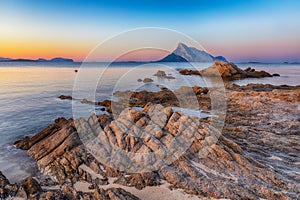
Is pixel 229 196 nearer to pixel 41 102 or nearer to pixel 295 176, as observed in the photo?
pixel 295 176

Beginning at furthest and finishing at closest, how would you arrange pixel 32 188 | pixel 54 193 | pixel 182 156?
pixel 182 156
pixel 32 188
pixel 54 193

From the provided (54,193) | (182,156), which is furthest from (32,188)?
(182,156)

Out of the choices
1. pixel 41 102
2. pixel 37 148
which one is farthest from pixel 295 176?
pixel 41 102

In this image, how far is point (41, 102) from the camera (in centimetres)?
2716

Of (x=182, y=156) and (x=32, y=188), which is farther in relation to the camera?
→ (x=182, y=156)

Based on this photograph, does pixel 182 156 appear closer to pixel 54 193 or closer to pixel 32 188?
pixel 54 193

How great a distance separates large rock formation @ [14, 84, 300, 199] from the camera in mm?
7512

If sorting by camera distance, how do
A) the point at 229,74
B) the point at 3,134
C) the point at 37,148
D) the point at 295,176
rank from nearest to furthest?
the point at 295,176, the point at 37,148, the point at 3,134, the point at 229,74

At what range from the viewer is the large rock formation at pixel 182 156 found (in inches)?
296

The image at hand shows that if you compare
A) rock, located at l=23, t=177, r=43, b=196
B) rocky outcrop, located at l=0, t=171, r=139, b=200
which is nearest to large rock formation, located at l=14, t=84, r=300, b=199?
rocky outcrop, located at l=0, t=171, r=139, b=200

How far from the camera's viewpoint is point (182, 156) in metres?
8.88

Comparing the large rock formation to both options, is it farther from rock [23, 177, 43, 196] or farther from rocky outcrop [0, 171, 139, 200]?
rock [23, 177, 43, 196]

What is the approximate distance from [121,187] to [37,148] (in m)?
6.37

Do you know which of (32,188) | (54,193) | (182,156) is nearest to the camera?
(54,193)
